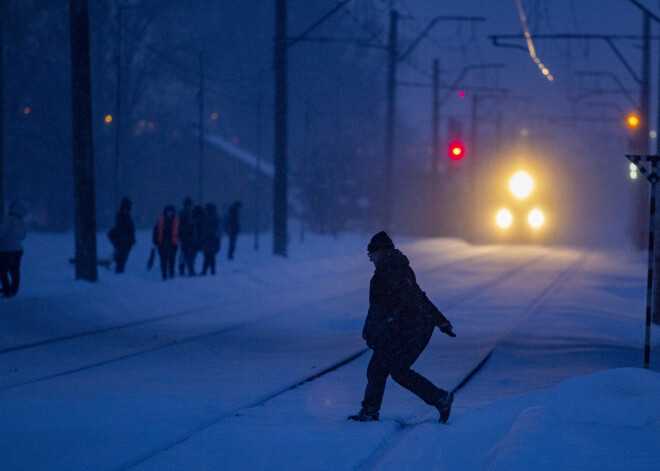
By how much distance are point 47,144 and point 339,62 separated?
36.9 meters

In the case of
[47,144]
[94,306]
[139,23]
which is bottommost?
[94,306]

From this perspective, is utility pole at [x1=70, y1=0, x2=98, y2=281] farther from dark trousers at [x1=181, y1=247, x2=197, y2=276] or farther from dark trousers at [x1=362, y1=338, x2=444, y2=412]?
dark trousers at [x1=362, y1=338, x2=444, y2=412]

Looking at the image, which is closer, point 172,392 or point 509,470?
point 509,470

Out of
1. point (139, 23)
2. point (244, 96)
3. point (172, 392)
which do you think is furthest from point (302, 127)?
point (172, 392)

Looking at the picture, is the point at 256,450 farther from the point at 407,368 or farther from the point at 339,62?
the point at 339,62

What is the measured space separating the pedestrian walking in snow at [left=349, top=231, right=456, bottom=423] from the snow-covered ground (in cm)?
50

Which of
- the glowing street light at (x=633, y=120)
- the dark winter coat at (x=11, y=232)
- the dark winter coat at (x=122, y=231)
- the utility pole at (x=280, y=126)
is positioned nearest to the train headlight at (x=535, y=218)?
the glowing street light at (x=633, y=120)

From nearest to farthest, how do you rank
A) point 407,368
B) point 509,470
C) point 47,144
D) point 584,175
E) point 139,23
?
point 509,470 → point 407,368 → point 47,144 → point 139,23 → point 584,175

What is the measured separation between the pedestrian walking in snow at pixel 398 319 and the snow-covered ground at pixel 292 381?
0.50 meters

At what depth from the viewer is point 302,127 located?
78.1m

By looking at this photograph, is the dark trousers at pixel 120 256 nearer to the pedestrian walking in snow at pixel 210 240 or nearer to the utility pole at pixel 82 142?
the pedestrian walking in snow at pixel 210 240

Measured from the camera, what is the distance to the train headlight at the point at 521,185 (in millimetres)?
66938

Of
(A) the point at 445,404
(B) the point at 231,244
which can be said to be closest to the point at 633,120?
(B) the point at 231,244

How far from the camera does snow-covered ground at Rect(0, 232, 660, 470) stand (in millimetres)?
6664
